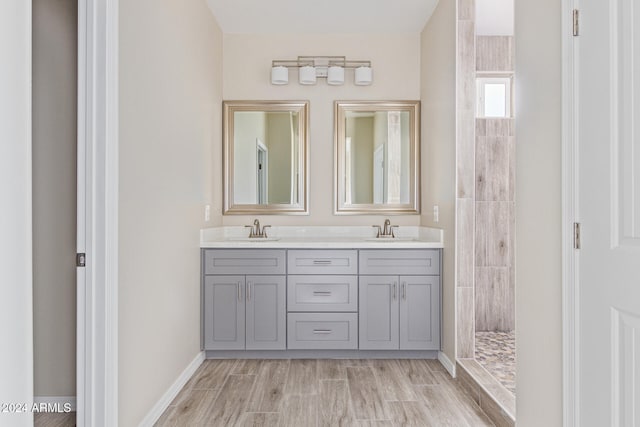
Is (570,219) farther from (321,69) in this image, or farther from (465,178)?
(321,69)

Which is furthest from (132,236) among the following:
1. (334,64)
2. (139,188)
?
(334,64)

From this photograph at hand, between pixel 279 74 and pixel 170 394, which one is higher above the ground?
pixel 279 74

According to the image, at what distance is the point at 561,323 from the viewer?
59.2 inches

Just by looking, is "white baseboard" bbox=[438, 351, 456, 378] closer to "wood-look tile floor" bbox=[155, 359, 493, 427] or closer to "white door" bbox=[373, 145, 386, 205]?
"wood-look tile floor" bbox=[155, 359, 493, 427]

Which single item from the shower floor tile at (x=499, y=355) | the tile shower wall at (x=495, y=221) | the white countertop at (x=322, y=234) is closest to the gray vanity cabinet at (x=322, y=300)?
the white countertop at (x=322, y=234)

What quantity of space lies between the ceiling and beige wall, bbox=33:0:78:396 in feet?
4.05

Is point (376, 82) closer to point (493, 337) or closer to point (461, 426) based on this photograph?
point (493, 337)

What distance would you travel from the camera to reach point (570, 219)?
1459 mm

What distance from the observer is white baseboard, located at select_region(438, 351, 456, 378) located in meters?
2.89

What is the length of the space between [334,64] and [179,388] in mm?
2863

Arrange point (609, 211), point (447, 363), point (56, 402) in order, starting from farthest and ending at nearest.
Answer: point (447, 363), point (56, 402), point (609, 211)

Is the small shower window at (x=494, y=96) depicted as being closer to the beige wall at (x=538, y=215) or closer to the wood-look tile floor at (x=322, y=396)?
the beige wall at (x=538, y=215)

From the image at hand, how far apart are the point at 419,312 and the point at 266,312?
1170mm

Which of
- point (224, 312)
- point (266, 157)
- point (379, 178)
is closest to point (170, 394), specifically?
point (224, 312)
